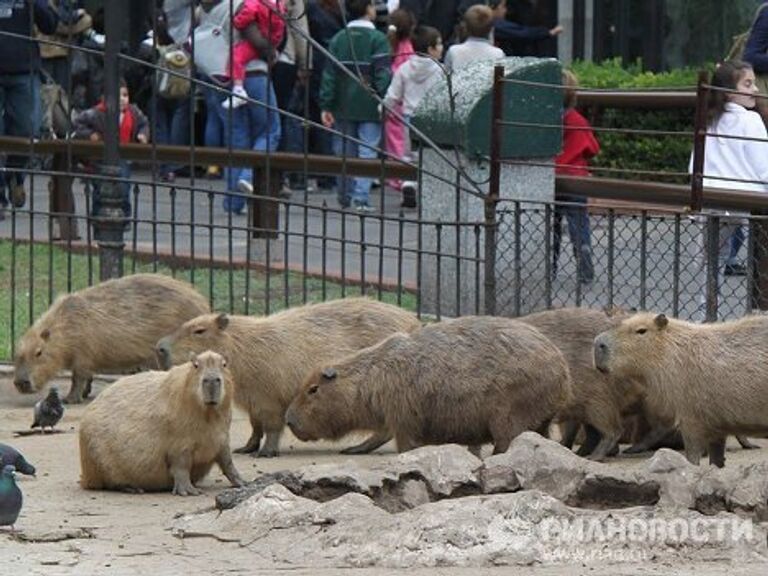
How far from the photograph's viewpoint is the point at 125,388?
962 centimetres

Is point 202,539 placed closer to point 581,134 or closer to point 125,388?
point 125,388

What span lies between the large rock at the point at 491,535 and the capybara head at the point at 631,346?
5.93 ft

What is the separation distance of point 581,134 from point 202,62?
2914mm

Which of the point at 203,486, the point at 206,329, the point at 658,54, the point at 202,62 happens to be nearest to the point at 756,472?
the point at 203,486

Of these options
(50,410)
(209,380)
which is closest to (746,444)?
(209,380)

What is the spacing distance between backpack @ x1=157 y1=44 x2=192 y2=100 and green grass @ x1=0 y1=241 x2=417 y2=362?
7.13 ft

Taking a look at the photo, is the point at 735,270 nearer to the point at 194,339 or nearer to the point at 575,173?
the point at 575,173

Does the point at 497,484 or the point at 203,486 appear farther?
the point at 203,486

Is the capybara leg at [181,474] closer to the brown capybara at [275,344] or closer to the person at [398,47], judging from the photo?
the brown capybara at [275,344]

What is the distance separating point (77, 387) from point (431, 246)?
2.77m

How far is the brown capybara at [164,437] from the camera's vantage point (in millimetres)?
9289

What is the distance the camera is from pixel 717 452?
9.78m

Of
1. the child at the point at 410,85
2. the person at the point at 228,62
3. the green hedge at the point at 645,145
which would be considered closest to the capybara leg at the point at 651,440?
the person at the point at 228,62

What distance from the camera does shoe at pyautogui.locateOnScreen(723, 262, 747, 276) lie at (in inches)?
468
